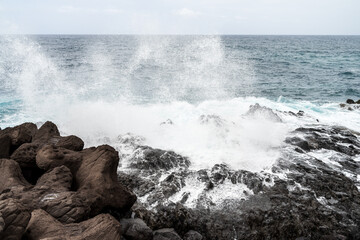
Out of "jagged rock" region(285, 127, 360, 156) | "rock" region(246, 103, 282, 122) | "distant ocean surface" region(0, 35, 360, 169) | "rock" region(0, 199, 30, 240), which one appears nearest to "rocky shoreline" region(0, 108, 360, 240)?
"rock" region(0, 199, 30, 240)

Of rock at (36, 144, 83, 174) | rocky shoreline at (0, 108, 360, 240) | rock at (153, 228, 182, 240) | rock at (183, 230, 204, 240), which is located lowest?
rock at (183, 230, 204, 240)

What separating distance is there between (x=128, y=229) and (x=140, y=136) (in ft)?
18.8

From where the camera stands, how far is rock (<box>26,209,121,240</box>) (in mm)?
4566

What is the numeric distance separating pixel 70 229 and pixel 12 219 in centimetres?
88

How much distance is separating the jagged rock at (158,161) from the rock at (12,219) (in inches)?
188

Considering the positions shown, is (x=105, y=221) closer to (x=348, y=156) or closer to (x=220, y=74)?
(x=348, y=156)

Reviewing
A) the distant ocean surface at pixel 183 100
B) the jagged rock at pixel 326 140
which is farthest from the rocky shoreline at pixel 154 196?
the distant ocean surface at pixel 183 100

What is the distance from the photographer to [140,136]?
1159 cm

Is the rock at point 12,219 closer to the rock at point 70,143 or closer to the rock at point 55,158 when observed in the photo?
the rock at point 55,158

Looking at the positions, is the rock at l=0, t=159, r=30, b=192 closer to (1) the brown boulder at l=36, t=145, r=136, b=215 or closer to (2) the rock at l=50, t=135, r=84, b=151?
(1) the brown boulder at l=36, t=145, r=136, b=215

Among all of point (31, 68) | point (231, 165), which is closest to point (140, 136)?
point (231, 165)

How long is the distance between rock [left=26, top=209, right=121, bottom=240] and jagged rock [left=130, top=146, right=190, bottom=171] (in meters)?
4.32

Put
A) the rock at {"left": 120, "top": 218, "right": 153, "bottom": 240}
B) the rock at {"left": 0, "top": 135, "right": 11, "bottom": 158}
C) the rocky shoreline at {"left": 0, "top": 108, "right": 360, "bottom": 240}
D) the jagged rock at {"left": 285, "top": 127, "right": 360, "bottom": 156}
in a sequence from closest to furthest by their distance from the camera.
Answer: the rocky shoreline at {"left": 0, "top": 108, "right": 360, "bottom": 240}, the rock at {"left": 120, "top": 218, "right": 153, "bottom": 240}, the rock at {"left": 0, "top": 135, "right": 11, "bottom": 158}, the jagged rock at {"left": 285, "top": 127, "right": 360, "bottom": 156}

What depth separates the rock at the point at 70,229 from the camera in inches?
180
